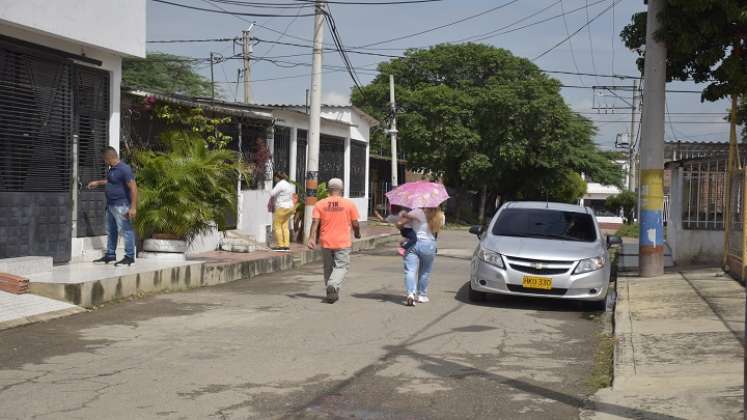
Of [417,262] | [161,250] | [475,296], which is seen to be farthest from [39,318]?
[475,296]

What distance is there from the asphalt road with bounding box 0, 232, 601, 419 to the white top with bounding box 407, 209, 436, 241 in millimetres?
972

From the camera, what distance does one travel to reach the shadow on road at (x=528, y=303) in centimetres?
1270

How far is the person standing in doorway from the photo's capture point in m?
18.9

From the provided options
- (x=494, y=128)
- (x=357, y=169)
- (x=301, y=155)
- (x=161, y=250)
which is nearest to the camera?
(x=161, y=250)

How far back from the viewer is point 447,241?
2900 centimetres

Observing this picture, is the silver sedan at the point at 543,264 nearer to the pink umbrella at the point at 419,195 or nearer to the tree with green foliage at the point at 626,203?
the pink umbrella at the point at 419,195

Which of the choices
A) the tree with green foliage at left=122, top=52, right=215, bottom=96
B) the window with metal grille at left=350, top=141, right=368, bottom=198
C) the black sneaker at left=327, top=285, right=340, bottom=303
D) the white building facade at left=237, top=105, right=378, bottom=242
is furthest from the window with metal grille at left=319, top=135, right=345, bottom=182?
the tree with green foliage at left=122, top=52, right=215, bottom=96

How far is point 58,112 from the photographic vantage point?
13367mm

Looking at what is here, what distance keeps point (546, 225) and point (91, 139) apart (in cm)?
740

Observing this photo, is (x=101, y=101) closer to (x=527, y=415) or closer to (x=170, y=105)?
(x=170, y=105)

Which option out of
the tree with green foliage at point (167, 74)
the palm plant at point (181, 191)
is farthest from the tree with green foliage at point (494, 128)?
the palm plant at point (181, 191)

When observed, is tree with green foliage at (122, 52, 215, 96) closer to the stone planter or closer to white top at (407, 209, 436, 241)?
the stone planter

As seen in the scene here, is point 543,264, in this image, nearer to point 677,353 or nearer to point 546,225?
point 546,225

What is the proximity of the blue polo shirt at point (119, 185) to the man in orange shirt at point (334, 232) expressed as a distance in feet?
9.61
